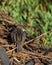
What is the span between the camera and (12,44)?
79.7 inches

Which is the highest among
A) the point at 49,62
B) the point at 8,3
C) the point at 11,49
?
the point at 8,3

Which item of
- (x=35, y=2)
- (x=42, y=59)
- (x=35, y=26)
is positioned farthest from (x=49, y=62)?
(x=35, y=2)

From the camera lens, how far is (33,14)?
7.89ft

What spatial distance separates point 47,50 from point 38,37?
0.23 m

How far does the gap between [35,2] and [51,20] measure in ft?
0.99

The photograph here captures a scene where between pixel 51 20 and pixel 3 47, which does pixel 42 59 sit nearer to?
pixel 3 47

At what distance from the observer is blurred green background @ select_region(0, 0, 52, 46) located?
235 centimetres

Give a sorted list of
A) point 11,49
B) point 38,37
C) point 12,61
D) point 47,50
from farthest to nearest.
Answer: point 38,37, point 47,50, point 11,49, point 12,61

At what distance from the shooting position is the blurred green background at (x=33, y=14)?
2348mm

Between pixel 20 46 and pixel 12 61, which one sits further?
pixel 20 46

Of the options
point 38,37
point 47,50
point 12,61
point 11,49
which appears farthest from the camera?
point 38,37

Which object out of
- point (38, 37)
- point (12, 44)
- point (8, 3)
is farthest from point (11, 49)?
point (8, 3)

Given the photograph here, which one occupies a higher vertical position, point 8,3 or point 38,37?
point 8,3

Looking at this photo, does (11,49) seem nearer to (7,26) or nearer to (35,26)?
(7,26)
